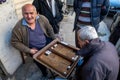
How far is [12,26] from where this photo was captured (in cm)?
305

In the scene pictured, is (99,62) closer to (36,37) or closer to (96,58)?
(96,58)

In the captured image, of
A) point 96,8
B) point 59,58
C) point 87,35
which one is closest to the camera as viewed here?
point 87,35

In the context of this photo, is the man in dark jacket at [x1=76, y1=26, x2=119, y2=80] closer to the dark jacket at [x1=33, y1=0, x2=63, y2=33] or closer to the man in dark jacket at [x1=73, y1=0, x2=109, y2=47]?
the man in dark jacket at [x1=73, y1=0, x2=109, y2=47]

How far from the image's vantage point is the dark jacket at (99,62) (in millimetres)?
1639

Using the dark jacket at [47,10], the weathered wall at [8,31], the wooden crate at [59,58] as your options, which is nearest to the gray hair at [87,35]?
the wooden crate at [59,58]

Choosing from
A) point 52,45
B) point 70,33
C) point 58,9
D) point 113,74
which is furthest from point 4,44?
point 70,33

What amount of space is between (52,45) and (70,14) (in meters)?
3.61

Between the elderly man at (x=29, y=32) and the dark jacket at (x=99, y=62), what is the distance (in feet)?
4.32

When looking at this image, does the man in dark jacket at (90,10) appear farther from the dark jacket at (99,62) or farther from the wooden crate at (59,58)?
the dark jacket at (99,62)

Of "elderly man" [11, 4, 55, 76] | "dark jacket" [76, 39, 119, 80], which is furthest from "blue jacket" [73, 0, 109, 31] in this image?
"dark jacket" [76, 39, 119, 80]

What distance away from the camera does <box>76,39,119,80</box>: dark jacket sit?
164cm

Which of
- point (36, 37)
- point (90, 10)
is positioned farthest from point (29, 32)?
point (90, 10)

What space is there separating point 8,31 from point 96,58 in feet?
6.24

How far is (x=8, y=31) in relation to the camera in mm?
2969
